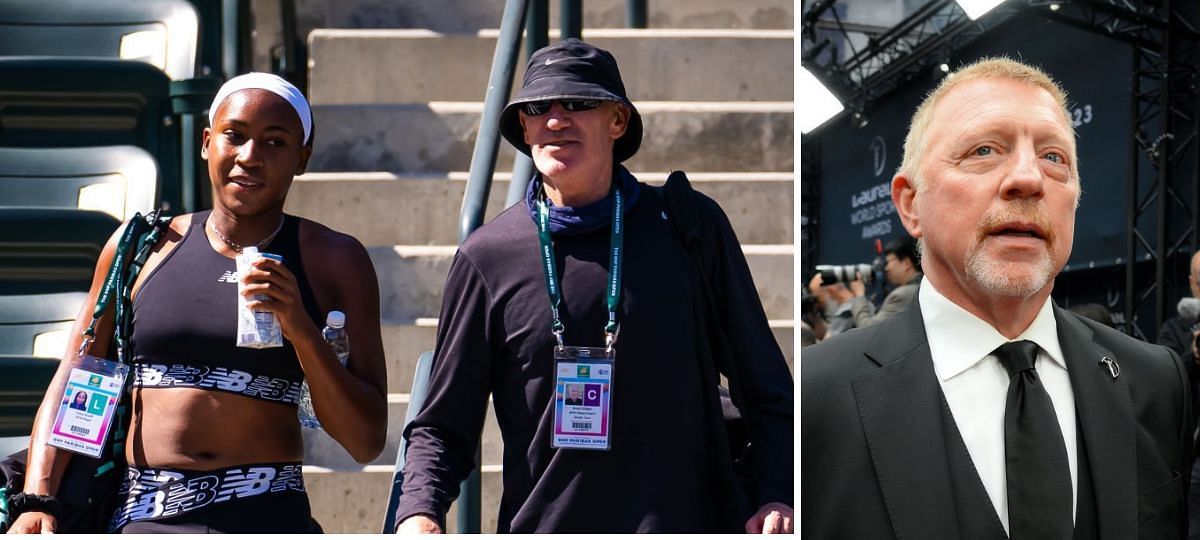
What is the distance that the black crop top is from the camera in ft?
5.76

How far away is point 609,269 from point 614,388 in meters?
0.18

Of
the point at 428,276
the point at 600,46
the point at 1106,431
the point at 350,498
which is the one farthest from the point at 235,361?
the point at 600,46

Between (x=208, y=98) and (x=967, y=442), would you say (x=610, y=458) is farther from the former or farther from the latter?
(x=208, y=98)

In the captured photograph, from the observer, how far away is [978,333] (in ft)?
5.32

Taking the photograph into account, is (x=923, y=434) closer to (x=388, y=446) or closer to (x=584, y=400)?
(x=584, y=400)

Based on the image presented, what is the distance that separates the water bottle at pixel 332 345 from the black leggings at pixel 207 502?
0.09 metres

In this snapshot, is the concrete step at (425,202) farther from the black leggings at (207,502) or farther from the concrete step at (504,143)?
the black leggings at (207,502)

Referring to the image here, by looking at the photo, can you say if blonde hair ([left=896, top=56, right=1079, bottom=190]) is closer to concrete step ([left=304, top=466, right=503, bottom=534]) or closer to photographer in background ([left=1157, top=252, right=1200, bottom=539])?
concrete step ([left=304, top=466, right=503, bottom=534])

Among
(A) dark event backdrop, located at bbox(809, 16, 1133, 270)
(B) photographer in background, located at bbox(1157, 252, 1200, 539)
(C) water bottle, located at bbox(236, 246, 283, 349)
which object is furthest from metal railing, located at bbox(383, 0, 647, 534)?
(B) photographer in background, located at bbox(1157, 252, 1200, 539)

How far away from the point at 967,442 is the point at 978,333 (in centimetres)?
16

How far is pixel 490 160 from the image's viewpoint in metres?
2.31

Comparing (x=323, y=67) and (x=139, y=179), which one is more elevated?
(x=323, y=67)

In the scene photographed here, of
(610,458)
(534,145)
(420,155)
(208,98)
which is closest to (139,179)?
(208,98)

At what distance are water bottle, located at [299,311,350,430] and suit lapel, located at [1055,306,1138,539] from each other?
1084 millimetres
